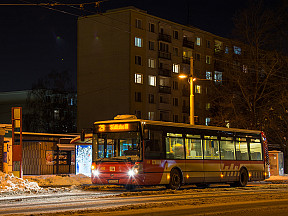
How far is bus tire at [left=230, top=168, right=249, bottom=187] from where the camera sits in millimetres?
26266

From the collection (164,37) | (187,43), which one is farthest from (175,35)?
(164,37)

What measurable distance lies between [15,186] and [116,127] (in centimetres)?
494

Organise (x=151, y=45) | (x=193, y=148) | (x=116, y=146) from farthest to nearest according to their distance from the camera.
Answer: (x=151, y=45) < (x=193, y=148) < (x=116, y=146)

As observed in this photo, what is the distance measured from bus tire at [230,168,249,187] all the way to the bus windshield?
314 inches

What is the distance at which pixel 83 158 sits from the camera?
3397cm

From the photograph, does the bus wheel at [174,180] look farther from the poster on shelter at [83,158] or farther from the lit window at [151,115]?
the lit window at [151,115]

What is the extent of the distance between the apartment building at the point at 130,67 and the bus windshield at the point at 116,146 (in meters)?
40.6

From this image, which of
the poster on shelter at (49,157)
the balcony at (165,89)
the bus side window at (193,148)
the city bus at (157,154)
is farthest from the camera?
the balcony at (165,89)

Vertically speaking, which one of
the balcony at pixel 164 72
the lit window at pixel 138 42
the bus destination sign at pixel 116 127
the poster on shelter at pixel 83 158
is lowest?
the poster on shelter at pixel 83 158

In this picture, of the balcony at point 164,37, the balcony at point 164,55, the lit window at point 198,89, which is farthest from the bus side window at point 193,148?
the lit window at point 198,89

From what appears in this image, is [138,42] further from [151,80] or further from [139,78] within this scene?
[151,80]

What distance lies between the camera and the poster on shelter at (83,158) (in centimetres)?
3362

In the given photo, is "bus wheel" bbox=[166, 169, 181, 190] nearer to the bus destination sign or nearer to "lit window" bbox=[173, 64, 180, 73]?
the bus destination sign

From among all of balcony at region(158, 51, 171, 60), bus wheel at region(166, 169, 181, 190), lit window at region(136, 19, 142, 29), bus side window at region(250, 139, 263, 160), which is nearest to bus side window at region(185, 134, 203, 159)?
bus wheel at region(166, 169, 181, 190)
